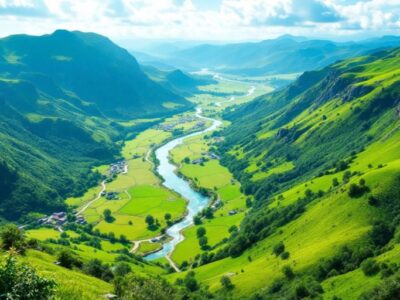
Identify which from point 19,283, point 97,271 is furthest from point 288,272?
point 19,283

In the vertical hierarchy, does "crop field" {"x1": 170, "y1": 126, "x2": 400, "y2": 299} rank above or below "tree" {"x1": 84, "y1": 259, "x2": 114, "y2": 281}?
below

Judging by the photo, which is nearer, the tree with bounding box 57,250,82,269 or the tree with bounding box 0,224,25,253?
the tree with bounding box 0,224,25,253

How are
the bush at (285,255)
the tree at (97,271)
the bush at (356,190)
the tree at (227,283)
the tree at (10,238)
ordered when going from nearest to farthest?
the tree at (10,238), the tree at (97,271), the tree at (227,283), the bush at (285,255), the bush at (356,190)

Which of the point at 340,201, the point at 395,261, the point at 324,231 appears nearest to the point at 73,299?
the point at 395,261

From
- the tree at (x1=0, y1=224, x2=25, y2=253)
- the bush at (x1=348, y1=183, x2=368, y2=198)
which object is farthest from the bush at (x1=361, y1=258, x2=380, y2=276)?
the tree at (x1=0, y1=224, x2=25, y2=253)

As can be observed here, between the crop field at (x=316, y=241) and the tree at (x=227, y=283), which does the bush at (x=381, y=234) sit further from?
the tree at (x=227, y=283)

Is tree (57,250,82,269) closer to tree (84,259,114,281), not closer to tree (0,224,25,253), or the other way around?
tree (84,259,114,281)

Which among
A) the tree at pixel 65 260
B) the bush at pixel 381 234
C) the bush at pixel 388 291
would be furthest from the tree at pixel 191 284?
the bush at pixel 388 291

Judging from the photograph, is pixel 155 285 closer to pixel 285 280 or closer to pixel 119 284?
pixel 119 284

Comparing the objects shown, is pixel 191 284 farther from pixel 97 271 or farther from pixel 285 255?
pixel 97 271
